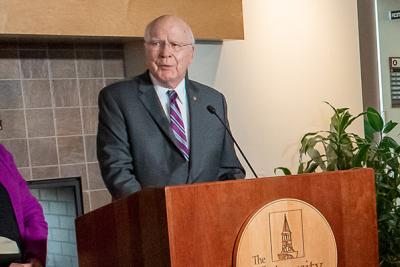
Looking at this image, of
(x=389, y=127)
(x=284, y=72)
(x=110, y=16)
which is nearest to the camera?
(x=110, y=16)

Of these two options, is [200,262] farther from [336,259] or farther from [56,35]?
[56,35]

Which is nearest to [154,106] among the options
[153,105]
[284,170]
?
[153,105]

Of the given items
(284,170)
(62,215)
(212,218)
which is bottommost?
(62,215)

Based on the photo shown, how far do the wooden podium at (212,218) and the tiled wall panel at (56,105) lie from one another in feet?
5.77

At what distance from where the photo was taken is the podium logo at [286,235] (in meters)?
1.31

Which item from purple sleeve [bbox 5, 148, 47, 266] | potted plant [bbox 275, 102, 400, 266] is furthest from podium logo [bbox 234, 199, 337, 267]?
potted plant [bbox 275, 102, 400, 266]

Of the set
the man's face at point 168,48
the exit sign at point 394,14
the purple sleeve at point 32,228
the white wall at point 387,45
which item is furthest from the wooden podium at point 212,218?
the exit sign at point 394,14

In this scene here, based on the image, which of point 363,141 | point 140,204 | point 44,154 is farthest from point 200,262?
point 363,141

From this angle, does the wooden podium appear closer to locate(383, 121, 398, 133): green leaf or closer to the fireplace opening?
the fireplace opening

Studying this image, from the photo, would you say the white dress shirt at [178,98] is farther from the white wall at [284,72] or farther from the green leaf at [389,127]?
the green leaf at [389,127]

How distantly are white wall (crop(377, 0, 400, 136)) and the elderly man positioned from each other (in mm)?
3034

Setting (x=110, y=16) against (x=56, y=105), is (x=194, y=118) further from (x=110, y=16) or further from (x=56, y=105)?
(x=56, y=105)

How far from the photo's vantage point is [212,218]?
1.24 meters

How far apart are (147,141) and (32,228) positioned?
1.33ft
